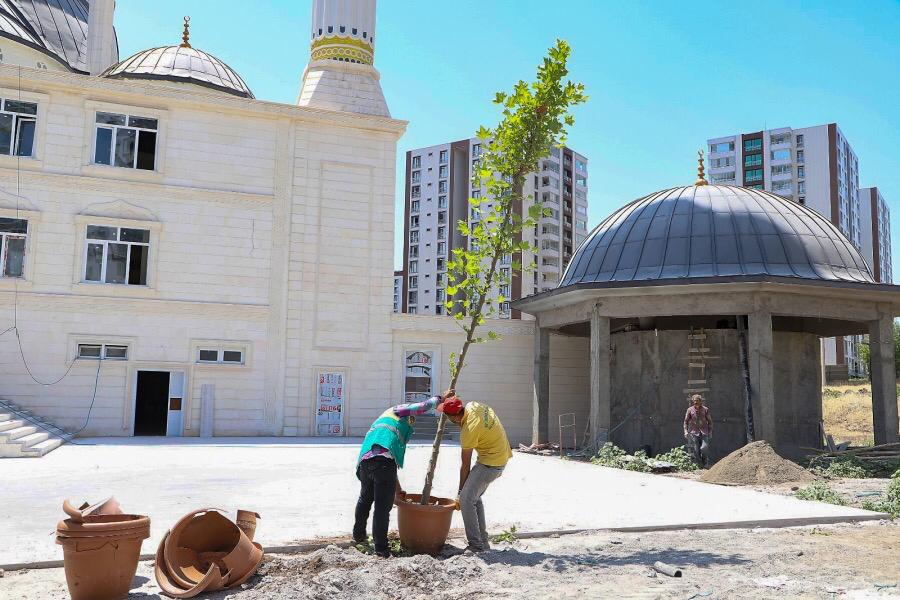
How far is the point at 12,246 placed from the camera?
21.4 meters

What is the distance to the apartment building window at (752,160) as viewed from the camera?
102644mm

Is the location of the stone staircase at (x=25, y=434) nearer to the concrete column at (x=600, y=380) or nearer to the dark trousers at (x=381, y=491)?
the dark trousers at (x=381, y=491)

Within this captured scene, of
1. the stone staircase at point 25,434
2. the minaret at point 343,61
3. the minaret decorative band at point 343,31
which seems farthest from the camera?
the minaret decorative band at point 343,31

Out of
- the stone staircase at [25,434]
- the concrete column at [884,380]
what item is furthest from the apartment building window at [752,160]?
the stone staircase at [25,434]

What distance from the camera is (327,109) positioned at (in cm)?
2509

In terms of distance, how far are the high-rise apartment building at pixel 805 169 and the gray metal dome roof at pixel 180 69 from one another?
80005mm

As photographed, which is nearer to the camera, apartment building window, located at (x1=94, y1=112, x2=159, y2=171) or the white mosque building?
the white mosque building

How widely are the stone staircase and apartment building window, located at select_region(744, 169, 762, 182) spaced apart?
99068mm

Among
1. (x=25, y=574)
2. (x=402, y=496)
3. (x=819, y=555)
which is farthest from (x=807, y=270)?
(x=25, y=574)

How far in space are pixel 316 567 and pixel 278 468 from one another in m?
8.43

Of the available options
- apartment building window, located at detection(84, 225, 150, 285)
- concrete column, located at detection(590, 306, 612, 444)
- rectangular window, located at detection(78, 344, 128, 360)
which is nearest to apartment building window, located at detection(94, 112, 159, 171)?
apartment building window, located at detection(84, 225, 150, 285)

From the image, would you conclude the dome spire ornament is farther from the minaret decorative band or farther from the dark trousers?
the dark trousers

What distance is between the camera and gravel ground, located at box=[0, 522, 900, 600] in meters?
6.14

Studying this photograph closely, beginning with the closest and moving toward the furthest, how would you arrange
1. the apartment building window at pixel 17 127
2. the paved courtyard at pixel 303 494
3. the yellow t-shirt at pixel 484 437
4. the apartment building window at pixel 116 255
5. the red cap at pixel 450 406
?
the red cap at pixel 450 406 < the yellow t-shirt at pixel 484 437 < the paved courtyard at pixel 303 494 < the apartment building window at pixel 17 127 < the apartment building window at pixel 116 255
